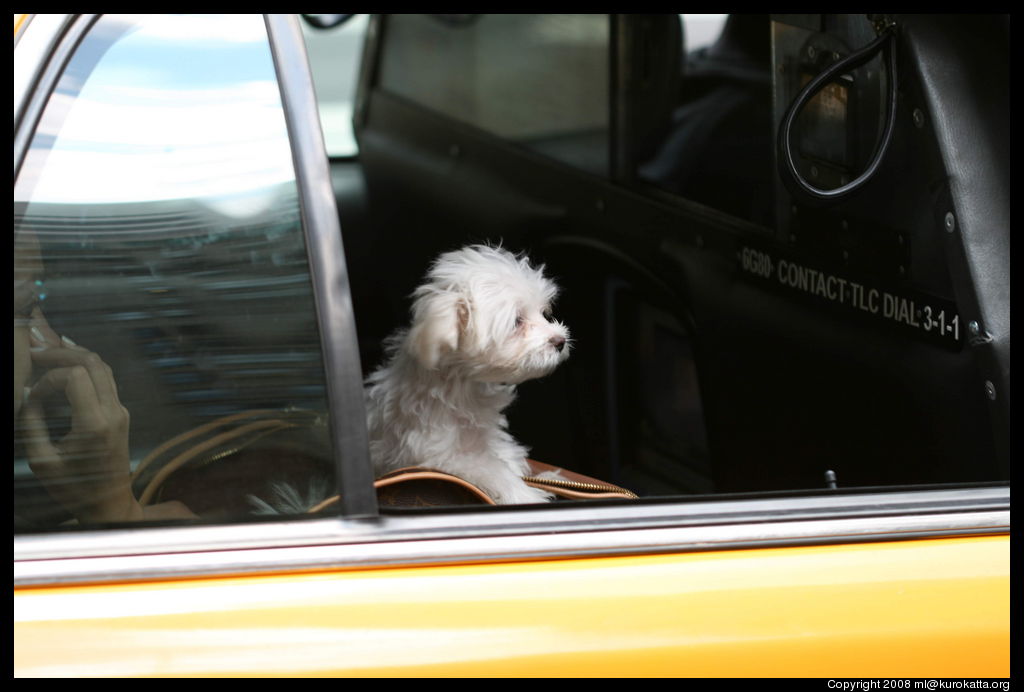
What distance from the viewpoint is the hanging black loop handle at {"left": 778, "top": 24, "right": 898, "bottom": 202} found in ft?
5.93

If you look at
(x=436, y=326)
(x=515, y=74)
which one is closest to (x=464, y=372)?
(x=436, y=326)

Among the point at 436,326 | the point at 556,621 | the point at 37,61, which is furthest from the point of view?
the point at 436,326

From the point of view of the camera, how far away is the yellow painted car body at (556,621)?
3.92 feet

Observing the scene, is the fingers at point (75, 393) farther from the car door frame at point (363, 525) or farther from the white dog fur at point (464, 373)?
the white dog fur at point (464, 373)

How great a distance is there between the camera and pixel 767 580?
130 centimetres

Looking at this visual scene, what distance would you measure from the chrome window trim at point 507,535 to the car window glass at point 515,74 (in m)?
1.87

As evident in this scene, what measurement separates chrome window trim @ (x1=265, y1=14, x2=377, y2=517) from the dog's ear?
1.61ft

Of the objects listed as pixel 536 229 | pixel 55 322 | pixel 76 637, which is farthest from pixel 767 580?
pixel 536 229

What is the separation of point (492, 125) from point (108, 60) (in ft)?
7.99

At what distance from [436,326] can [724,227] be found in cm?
98

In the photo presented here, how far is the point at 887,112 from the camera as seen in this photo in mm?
1825

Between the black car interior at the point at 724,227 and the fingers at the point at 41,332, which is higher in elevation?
the black car interior at the point at 724,227

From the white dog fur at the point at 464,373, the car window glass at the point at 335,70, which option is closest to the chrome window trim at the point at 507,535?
the white dog fur at the point at 464,373

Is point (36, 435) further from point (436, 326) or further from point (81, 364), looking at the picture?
point (436, 326)
